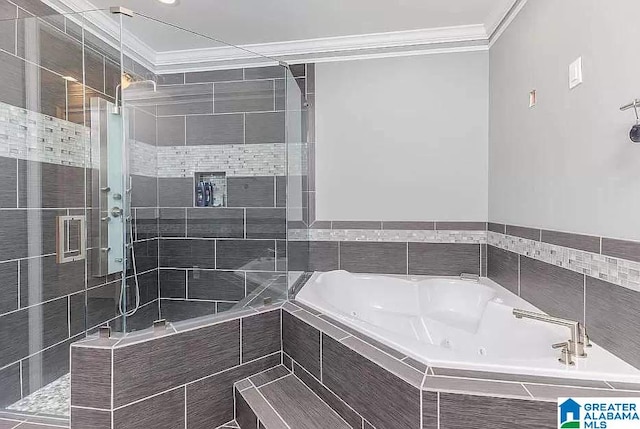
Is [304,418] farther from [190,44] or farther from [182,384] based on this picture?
[190,44]

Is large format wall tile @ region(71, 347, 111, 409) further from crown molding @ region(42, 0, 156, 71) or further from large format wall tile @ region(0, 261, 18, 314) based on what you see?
crown molding @ region(42, 0, 156, 71)

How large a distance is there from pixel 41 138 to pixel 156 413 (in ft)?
5.33

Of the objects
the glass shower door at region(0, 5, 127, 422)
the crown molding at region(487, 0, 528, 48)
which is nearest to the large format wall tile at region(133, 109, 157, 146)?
the glass shower door at region(0, 5, 127, 422)

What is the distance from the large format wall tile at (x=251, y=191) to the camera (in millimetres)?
2953

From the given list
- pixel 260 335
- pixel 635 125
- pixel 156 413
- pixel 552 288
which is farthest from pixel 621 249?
pixel 156 413

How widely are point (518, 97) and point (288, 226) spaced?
1.72 metres

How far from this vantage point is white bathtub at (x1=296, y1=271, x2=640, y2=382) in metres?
1.28

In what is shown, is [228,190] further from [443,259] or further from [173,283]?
[443,259]

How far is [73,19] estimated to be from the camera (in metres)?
2.23

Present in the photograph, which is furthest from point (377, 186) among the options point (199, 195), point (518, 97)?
point (199, 195)

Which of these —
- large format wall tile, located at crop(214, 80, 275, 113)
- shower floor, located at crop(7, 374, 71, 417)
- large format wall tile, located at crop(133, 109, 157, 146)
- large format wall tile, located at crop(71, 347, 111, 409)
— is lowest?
shower floor, located at crop(7, 374, 71, 417)

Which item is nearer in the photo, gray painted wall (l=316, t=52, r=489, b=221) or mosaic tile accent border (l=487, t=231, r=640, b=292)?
mosaic tile accent border (l=487, t=231, r=640, b=292)

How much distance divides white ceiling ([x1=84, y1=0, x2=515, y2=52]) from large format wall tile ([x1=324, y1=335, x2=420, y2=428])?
6.84ft

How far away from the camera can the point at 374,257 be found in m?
2.97
